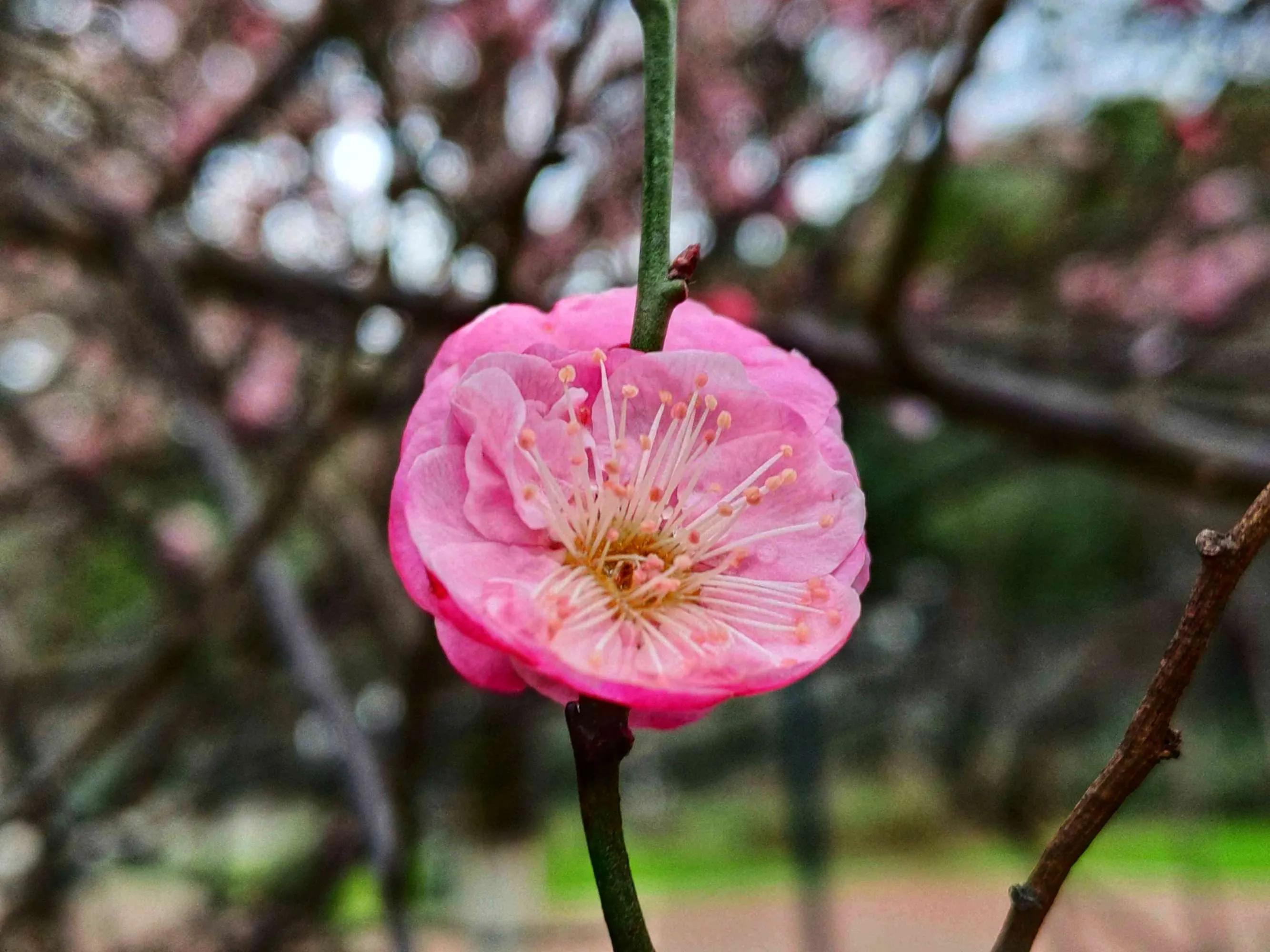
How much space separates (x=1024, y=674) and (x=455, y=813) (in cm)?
453

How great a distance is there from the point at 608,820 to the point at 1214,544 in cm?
20

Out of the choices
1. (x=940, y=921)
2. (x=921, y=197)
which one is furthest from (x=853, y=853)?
(x=921, y=197)

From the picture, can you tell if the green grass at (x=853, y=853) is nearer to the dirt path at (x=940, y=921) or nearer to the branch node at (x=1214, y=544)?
the dirt path at (x=940, y=921)

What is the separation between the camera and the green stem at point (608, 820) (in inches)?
12.2

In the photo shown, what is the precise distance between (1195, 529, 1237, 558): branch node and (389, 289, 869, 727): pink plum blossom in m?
0.14

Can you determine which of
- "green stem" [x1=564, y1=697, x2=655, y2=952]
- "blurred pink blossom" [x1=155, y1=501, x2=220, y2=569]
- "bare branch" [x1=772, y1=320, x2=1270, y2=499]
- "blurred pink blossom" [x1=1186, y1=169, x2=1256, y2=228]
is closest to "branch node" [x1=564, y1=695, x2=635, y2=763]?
"green stem" [x1=564, y1=697, x2=655, y2=952]

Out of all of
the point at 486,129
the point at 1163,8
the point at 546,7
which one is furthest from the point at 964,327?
the point at 546,7

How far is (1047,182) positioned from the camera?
3.08m

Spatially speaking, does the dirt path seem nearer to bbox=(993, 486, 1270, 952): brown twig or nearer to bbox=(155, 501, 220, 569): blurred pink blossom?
bbox=(155, 501, 220, 569): blurred pink blossom

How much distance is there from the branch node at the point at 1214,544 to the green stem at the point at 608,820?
18 cm

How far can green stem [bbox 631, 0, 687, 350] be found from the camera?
14.4 inches

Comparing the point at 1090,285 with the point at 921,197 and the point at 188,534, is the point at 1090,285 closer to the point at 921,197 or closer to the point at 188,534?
the point at 921,197

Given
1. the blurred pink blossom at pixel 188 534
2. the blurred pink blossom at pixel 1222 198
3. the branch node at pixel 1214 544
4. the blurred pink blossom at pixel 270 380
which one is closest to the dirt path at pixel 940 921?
the blurred pink blossom at pixel 188 534

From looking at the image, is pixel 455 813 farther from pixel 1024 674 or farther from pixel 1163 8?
pixel 1024 674
